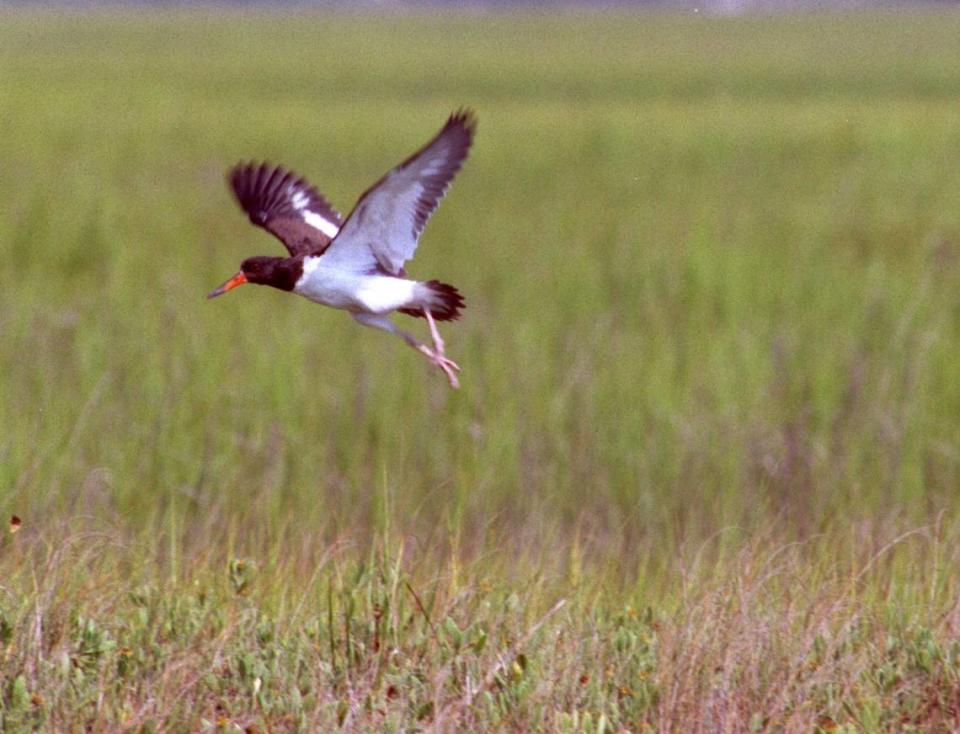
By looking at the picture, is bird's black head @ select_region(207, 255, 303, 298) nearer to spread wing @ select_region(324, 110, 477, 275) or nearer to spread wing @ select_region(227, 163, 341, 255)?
spread wing @ select_region(324, 110, 477, 275)

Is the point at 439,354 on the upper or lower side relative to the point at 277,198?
lower

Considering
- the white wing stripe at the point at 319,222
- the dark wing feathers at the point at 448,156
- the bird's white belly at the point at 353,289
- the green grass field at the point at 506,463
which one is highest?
the dark wing feathers at the point at 448,156

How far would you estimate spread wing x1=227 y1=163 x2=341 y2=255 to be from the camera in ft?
12.8

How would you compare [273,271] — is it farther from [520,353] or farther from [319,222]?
[520,353]

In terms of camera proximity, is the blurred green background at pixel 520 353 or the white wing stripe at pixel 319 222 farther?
the blurred green background at pixel 520 353

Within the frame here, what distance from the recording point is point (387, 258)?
10.5 ft

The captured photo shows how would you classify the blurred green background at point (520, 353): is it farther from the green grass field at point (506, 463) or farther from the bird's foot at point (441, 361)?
the bird's foot at point (441, 361)

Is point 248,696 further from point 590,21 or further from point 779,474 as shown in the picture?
point 590,21

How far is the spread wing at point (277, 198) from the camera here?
12.8 feet

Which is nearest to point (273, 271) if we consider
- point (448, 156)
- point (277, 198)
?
point (448, 156)

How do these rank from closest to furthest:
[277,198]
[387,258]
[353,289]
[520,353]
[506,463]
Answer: [353,289]
[387,258]
[277,198]
[506,463]
[520,353]

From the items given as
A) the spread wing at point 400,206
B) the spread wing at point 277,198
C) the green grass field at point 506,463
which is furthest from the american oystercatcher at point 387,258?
the green grass field at point 506,463

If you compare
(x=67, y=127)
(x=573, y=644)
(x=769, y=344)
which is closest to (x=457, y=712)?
(x=573, y=644)

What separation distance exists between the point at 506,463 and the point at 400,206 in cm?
270
